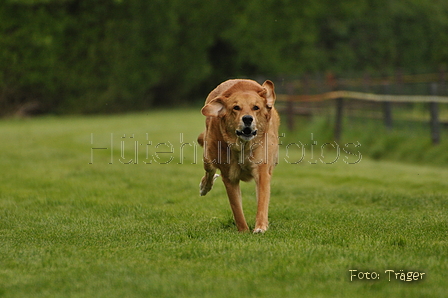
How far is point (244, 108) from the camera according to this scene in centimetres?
640

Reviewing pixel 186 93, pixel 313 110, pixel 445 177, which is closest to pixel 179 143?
pixel 313 110

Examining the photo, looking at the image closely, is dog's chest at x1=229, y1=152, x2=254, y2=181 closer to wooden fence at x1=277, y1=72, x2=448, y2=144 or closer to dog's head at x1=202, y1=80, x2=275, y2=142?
dog's head at x1=202, y1=80, x2=275, y2=142

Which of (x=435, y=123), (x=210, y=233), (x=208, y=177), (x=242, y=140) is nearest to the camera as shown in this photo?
(x=210, y=233)

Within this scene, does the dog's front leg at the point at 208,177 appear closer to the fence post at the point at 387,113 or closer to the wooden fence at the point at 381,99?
the wooden fence at the point at 381,99

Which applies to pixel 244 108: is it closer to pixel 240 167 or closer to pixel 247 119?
pixel 247 119

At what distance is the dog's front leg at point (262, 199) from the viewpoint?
6434mm

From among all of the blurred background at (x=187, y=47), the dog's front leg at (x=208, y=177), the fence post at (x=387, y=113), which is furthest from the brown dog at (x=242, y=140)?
the blurred background at (x=187, y=47)

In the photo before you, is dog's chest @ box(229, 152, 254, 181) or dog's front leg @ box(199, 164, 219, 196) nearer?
dog's chest @ box(229, 152, 254, 181)

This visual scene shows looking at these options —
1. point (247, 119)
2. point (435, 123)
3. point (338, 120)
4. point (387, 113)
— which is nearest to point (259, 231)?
point (247, 119)

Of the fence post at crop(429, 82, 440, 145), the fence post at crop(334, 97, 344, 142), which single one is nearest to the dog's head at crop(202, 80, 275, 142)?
the fence post at crop(429, 82, 440, 145)

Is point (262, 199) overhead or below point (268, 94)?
below

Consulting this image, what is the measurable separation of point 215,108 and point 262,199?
92 centimetres

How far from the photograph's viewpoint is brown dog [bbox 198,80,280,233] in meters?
6.43

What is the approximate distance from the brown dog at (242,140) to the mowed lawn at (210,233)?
0.36 meters
